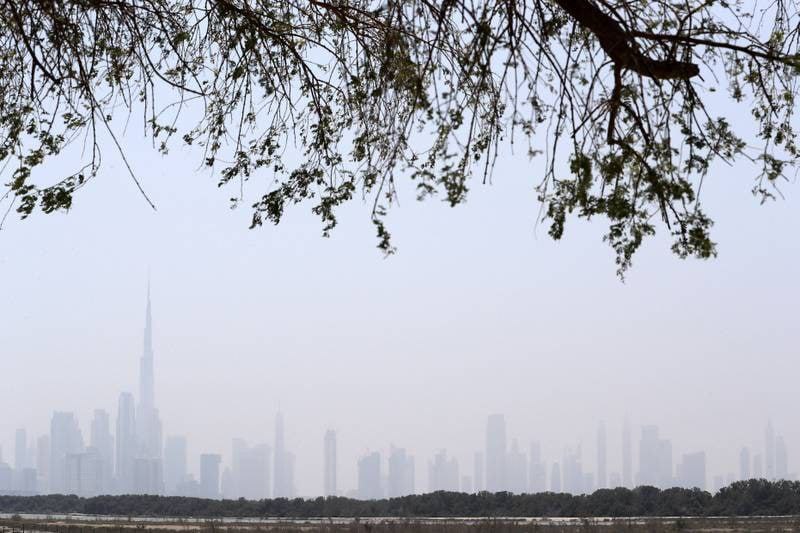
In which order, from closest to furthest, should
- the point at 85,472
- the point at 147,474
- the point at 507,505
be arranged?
1. the point at 507,505
2. the point at 147,474
3. the point at 85,472

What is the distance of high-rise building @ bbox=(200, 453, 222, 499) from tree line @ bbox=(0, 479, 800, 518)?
73.6 feet

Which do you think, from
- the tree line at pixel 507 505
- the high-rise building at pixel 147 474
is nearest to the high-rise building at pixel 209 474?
the high-rise building at pixel 147 474

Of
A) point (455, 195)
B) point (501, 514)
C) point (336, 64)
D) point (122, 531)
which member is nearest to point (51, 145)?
point (336, 64)

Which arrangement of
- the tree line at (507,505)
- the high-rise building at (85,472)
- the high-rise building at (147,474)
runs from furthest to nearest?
1. the high-rise building at (85,472)
2. the high-rise building at (147,474)
3. the tree line at (507,505)

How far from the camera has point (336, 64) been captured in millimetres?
8633

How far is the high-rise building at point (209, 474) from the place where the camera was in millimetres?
51812

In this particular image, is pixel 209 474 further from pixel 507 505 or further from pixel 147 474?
pixel 507 505

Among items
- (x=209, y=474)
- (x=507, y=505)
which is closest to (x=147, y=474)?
(x=209, y=474)

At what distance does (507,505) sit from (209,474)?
3046 cm

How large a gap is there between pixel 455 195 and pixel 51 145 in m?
2.95

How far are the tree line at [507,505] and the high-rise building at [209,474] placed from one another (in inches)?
883

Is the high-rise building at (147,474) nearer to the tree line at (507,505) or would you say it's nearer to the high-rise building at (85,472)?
the high-rise building at (85,472)

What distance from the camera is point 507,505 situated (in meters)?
24.8

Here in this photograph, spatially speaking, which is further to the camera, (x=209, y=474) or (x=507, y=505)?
(x=209, y=474)
